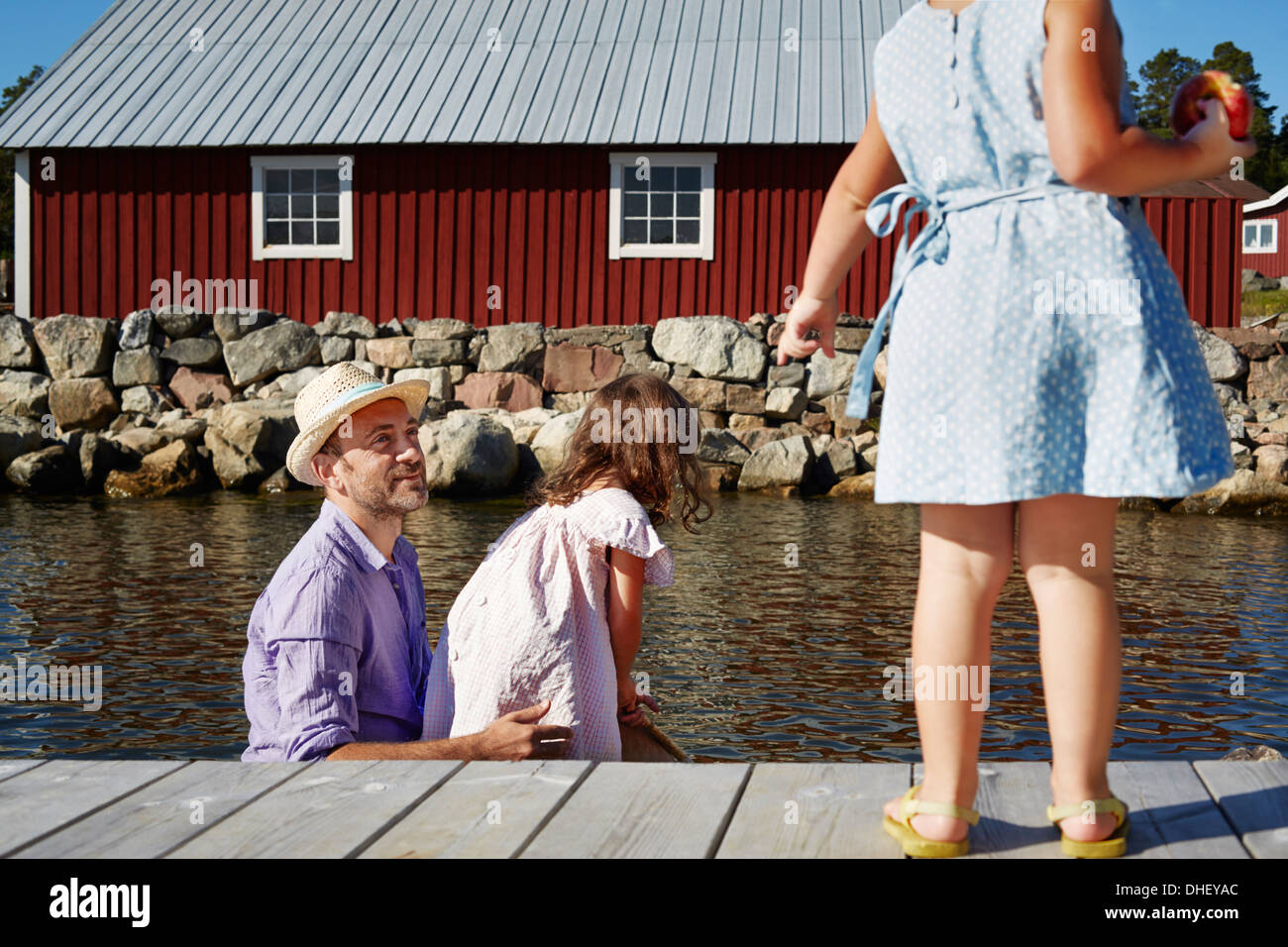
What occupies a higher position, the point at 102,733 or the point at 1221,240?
the point at 1221,240

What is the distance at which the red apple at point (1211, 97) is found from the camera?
2207 millimetres

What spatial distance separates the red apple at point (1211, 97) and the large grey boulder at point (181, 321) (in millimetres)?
15263

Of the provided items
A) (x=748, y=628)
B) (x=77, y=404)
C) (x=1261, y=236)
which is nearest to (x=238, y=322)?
(x=77, y=404)

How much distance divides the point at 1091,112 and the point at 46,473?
13.4m

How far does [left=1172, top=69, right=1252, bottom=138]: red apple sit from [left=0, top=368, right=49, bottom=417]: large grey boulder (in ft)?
50.9

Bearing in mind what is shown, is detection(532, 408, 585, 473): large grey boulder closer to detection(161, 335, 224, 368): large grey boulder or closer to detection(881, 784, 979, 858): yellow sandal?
detection(161, 335, 224, 368): large grey boulder

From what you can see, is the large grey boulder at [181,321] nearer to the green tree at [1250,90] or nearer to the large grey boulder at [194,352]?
the large grey boulder at [194,352]

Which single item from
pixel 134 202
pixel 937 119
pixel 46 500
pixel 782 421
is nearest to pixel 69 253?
pixel 134 202

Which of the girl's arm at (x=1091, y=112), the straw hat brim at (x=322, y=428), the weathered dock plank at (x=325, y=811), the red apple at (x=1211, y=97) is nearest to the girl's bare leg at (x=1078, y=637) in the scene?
the girl's arm at (x=1091, y=112)

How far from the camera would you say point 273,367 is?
1612 centimetres
